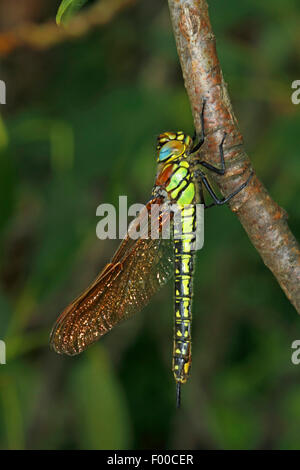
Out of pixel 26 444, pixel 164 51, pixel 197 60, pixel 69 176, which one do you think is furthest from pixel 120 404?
pixel 197 60

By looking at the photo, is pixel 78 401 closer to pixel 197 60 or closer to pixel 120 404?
pixel 120 404

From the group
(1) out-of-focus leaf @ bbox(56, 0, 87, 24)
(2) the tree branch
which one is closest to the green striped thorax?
(2) the tree branch

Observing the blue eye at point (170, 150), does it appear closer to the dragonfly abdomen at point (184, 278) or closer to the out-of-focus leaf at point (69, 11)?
the dragonfly abdomen at point (184, 278)

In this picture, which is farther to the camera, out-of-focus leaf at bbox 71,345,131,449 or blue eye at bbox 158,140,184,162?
out-of-focus leaf at bbox 71,345,131,449

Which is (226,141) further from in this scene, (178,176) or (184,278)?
(184,278)

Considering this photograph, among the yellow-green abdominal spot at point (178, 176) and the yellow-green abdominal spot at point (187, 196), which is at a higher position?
the yellow-green abdominal spot at point (178, 176)

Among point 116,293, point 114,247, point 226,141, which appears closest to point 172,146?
point 116,293

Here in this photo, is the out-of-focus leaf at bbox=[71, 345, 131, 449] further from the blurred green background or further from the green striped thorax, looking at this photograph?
the green striped thorax

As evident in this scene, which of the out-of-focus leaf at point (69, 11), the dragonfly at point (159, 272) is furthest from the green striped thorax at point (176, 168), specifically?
the out-of-focus leaf at point (69, 11)
